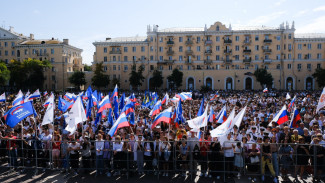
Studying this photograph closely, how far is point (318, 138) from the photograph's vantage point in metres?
8.68

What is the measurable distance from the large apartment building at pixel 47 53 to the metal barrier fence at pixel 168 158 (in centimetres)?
6029

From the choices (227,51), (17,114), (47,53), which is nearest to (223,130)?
(17,114)

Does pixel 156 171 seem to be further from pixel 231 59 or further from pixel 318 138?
pixel 231 59

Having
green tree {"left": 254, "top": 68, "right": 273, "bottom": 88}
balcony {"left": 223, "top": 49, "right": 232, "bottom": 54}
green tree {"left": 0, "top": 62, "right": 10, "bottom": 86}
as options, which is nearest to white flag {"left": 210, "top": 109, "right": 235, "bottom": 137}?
green tree {"left": 254, "top": 68, "right": 273, "bottom": 88}

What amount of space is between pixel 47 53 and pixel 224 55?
45426mm

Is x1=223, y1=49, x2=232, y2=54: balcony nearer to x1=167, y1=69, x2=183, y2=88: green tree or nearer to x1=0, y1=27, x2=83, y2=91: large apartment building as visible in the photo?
x1=167, y1=69, x2=183, y2=88: green tree

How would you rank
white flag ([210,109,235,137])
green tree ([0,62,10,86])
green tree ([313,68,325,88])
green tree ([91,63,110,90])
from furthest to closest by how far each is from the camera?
green tree ([91,63,110,90]) < green tree ([0,62,10,86]) < green tree ([313,68,325,88]) < white flag ([210,109,235,137])

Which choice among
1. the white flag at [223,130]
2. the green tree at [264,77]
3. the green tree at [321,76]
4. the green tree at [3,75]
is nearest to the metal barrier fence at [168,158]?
the white flag at [223,130]

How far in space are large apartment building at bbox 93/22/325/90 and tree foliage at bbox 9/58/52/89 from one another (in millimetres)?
14490

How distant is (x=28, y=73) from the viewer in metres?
61.6

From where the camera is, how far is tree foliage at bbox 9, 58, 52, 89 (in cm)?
5991

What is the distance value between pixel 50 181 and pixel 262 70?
54344 millimetres

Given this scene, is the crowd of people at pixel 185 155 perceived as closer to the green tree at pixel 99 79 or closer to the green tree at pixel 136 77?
the green tree at pixel 136 77

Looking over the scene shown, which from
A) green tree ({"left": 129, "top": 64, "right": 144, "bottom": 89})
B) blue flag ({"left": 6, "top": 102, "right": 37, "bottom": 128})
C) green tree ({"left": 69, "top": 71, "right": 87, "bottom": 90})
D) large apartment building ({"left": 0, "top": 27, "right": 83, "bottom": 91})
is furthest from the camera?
large apartment building ({"left": 0, "top": 27, "right": 83, "bottom": 91})
